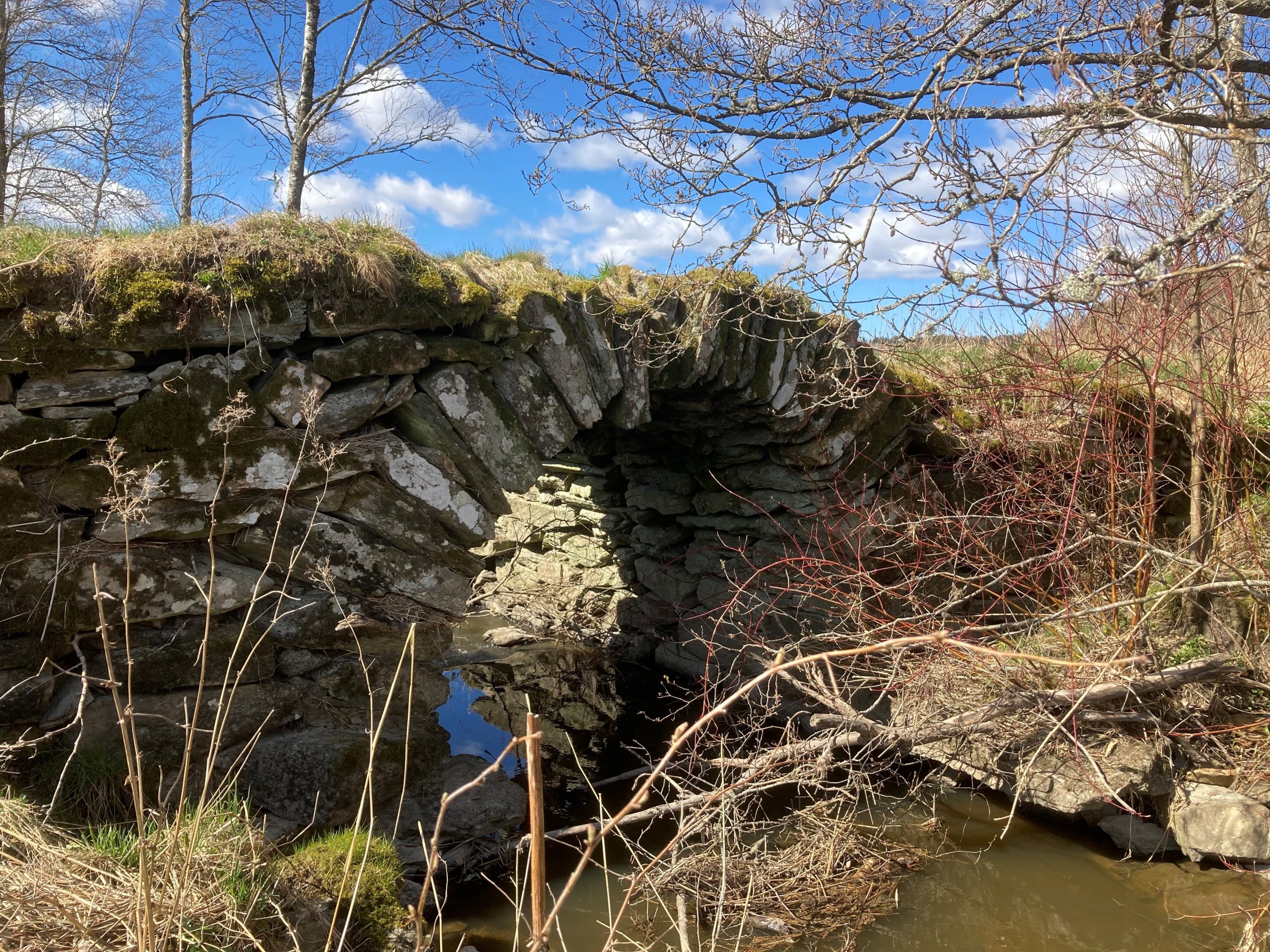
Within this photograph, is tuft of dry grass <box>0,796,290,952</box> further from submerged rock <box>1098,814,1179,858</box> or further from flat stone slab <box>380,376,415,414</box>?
submerged rock <box>1098,814,1179,858</box>

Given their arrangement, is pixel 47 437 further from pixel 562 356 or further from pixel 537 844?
pixel 537 844

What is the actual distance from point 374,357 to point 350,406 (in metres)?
0.25

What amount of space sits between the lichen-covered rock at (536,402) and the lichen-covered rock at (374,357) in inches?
19.6

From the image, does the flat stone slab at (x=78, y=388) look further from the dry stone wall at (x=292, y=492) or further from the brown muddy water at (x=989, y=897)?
the brown muddy water at (x=989, y=897)

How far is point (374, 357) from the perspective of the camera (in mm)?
3680

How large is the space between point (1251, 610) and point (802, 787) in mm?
2860

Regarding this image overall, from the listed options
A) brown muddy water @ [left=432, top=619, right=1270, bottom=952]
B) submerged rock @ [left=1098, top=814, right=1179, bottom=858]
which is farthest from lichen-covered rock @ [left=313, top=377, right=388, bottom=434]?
submerged rock @ [left=1098, top=814, right=1179, bottom=858]

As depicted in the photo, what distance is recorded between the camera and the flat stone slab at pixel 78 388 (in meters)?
3.06

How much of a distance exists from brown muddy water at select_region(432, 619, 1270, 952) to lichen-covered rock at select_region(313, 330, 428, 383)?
1.96m

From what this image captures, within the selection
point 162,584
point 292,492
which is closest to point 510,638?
point 292,492

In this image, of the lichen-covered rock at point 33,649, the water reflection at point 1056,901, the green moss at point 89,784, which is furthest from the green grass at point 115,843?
the water reflection at point 1056,901

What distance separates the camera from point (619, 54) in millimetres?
3852

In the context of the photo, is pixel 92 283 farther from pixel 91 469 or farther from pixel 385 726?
pixel 385 726

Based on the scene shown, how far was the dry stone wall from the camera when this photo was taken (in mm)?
3070
